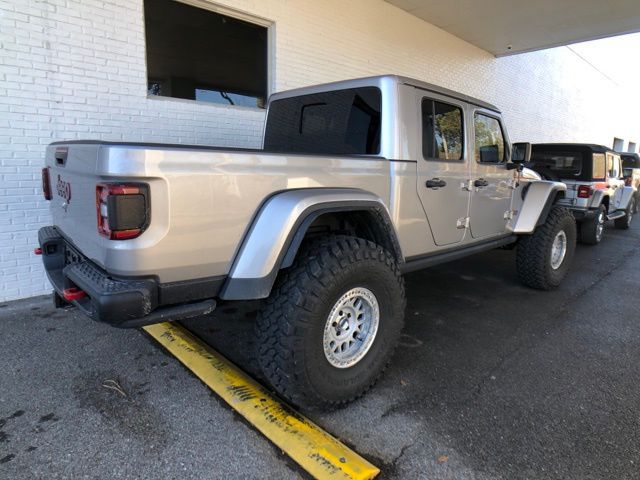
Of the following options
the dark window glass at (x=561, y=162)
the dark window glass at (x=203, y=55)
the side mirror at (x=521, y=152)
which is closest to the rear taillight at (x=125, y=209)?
the side mirror at (x=521, y=152)

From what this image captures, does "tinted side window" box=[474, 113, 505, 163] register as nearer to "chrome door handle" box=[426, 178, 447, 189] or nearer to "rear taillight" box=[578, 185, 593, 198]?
"chrome door handle" box=[426, 178, 447, 189]

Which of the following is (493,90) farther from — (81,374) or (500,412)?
(81,374)

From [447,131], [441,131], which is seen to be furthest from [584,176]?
[441,131]

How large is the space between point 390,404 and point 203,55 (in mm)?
5360

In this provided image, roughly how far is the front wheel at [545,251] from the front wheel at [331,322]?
276 centimetres

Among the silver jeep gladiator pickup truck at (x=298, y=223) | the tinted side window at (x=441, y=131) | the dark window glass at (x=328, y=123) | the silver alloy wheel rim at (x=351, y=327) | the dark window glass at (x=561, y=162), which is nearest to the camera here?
the silver jeep gladiator pickup truck at (x=298, y=223)

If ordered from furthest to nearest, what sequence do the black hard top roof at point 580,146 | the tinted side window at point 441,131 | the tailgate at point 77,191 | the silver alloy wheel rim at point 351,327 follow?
the black hard top roof at point 580,146, the tinted side window at point 441,131, the silver alloy wheel rim at point 351,327, the tailgate at point 77,191

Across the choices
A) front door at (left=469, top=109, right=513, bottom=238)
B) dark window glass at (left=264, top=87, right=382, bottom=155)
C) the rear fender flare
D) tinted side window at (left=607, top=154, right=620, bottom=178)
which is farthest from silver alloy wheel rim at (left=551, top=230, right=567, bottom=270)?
the rear fender flare

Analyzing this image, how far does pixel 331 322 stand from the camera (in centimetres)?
257

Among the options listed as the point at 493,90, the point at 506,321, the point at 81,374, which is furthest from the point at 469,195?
the point at 493,90

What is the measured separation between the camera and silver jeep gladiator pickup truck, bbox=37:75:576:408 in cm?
200

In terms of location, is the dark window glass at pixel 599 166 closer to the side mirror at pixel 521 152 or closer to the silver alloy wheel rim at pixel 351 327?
the side mirror at pixel 521 152

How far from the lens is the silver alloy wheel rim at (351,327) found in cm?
259

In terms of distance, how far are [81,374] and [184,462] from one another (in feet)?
4.33
